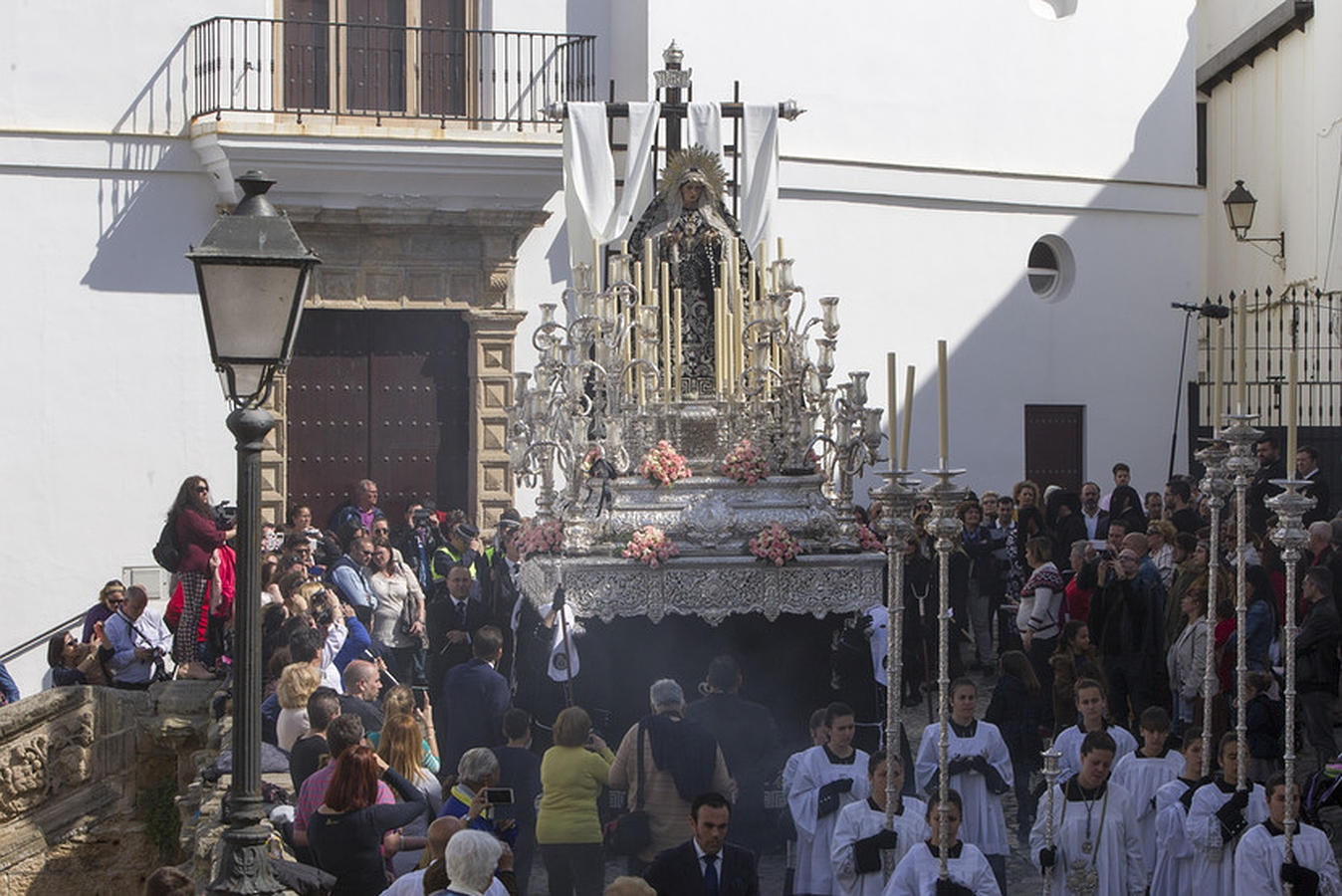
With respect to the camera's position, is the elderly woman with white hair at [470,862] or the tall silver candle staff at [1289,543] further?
the tall silver candle staff at [1289,543]

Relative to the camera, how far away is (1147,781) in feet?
33.9

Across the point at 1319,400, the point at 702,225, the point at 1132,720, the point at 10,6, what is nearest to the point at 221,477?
the point at 10,6

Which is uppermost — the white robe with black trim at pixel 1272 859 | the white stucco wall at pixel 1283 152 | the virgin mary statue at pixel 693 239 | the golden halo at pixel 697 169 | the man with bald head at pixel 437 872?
Answer: the white stucco wall at pixel 1283 152

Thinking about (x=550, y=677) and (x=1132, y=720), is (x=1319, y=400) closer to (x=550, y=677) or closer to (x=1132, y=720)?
(x=1132, y=720)

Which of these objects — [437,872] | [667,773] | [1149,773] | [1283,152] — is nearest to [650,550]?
[667,773]

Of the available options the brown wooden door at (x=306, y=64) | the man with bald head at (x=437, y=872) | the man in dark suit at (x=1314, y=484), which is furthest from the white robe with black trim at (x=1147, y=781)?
the brown wooden door at (x=306, y=64)

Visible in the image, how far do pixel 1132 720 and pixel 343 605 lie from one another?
5.18 meters

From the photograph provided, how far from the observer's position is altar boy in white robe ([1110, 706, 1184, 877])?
1027 centimetres

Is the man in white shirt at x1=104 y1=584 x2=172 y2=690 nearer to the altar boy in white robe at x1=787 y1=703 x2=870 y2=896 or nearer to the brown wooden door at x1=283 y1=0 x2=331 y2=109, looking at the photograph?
the brown wooden door at x1=283 y1=0 x2=331 y2=109

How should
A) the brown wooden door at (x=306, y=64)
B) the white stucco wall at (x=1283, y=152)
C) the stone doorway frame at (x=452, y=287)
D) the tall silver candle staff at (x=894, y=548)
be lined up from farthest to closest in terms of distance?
the white stucco wall at (x=1283, y=152) → the brown wooden door at (x=306, y=64) → the stone doorway frame at (x=452, y=287) → the tall silver candle staff at (x=894, y=548)

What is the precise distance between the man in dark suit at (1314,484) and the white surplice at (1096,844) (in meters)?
4.94

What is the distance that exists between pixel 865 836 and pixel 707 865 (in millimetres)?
1037

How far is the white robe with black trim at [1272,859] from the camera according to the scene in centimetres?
898

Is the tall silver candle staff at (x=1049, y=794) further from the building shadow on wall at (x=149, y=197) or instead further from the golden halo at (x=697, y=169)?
the building shadow on wall at (x=149, y=197)
